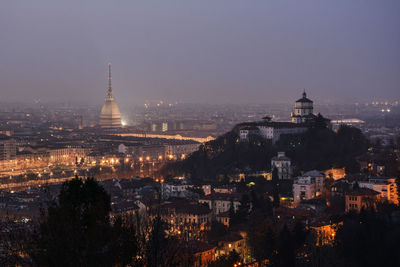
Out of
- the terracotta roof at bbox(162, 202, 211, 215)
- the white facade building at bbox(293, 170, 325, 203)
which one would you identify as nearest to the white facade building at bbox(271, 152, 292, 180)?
the white facade building at bbox(293, 170, 325, 203)

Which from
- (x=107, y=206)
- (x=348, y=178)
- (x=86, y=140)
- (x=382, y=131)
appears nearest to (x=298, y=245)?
(x=348, y=178)

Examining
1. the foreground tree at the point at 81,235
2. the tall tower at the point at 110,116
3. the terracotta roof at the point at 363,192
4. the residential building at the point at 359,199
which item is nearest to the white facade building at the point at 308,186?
the terracotta roof at the point at 363,192

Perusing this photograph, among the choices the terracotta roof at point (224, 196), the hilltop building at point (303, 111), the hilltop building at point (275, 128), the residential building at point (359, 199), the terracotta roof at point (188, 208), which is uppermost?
the hilltop building at point (303, 111)

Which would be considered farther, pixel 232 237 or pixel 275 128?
pixel 275 128

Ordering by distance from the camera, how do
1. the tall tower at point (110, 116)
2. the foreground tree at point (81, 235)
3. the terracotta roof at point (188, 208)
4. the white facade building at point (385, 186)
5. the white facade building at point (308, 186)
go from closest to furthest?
1. the foreground tree at point (81, 235)
2. the terracotta roof at point (188, 208)
3. the white facade building at point (385, 186)
4. the white facade building at point (308, 186)
5. the tall tower at point (110, 116)

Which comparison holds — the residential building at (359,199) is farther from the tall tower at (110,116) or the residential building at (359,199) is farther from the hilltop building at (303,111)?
the tall tower at (110,116)

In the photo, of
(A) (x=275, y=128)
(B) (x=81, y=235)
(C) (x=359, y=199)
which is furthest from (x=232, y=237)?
(A) (x=275, y=128)

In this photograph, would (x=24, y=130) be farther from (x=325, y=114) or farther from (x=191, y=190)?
(x=191, y=190)

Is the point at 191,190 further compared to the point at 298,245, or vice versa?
the point at 191,190

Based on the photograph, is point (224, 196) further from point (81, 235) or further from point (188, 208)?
point (81, 235)
